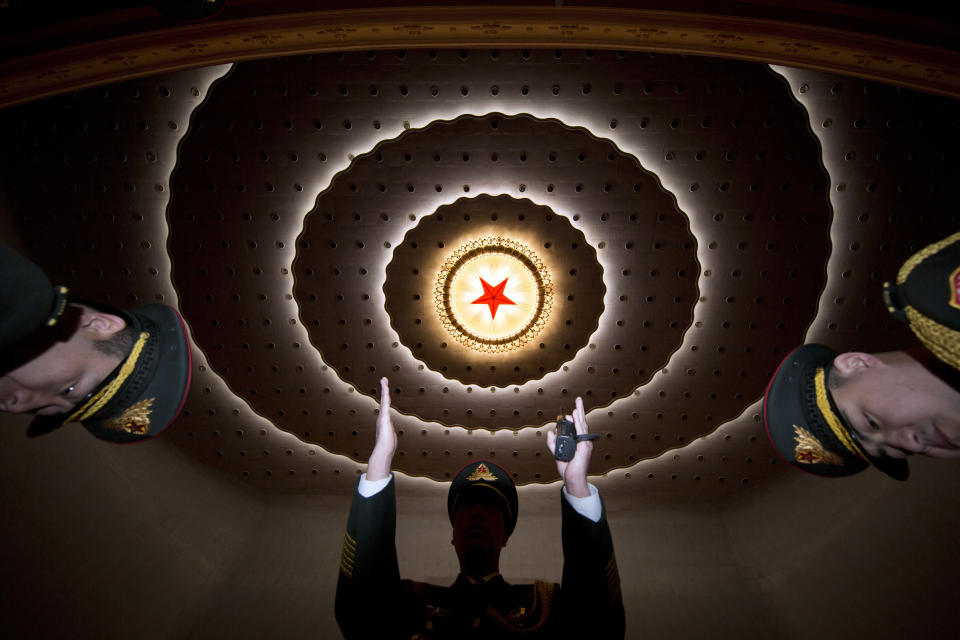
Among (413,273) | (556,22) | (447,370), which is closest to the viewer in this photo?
(556,22)

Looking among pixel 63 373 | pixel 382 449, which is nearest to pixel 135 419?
pixel 63 373

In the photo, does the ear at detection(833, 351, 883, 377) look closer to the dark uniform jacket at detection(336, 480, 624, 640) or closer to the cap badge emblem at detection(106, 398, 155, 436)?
the dark uniform jacket at detection(336, 480, 624, 640)

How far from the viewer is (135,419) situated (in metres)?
1.80

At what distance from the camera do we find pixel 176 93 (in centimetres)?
344

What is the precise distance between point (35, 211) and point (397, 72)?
3701 millimetres

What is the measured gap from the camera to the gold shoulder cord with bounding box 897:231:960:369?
122cm

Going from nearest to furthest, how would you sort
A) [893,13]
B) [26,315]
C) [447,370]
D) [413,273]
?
1. [26,315]
2. [893,13]
3. [413,273]
4. [447,370]

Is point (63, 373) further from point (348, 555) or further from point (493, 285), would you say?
point (493, 285)

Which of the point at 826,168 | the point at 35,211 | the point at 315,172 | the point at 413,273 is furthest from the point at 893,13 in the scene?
the point at 35,211

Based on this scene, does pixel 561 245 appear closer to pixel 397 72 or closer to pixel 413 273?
pixel 413 273

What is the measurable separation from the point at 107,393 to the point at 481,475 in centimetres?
225

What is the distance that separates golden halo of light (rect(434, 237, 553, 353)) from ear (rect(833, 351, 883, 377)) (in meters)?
2.57

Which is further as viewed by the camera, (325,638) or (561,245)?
(325,638)

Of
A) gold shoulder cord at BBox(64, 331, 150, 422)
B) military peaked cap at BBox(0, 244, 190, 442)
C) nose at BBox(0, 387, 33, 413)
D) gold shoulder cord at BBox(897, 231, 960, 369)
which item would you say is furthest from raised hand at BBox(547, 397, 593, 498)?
nose at BBox(0, 387, 33, 413)
